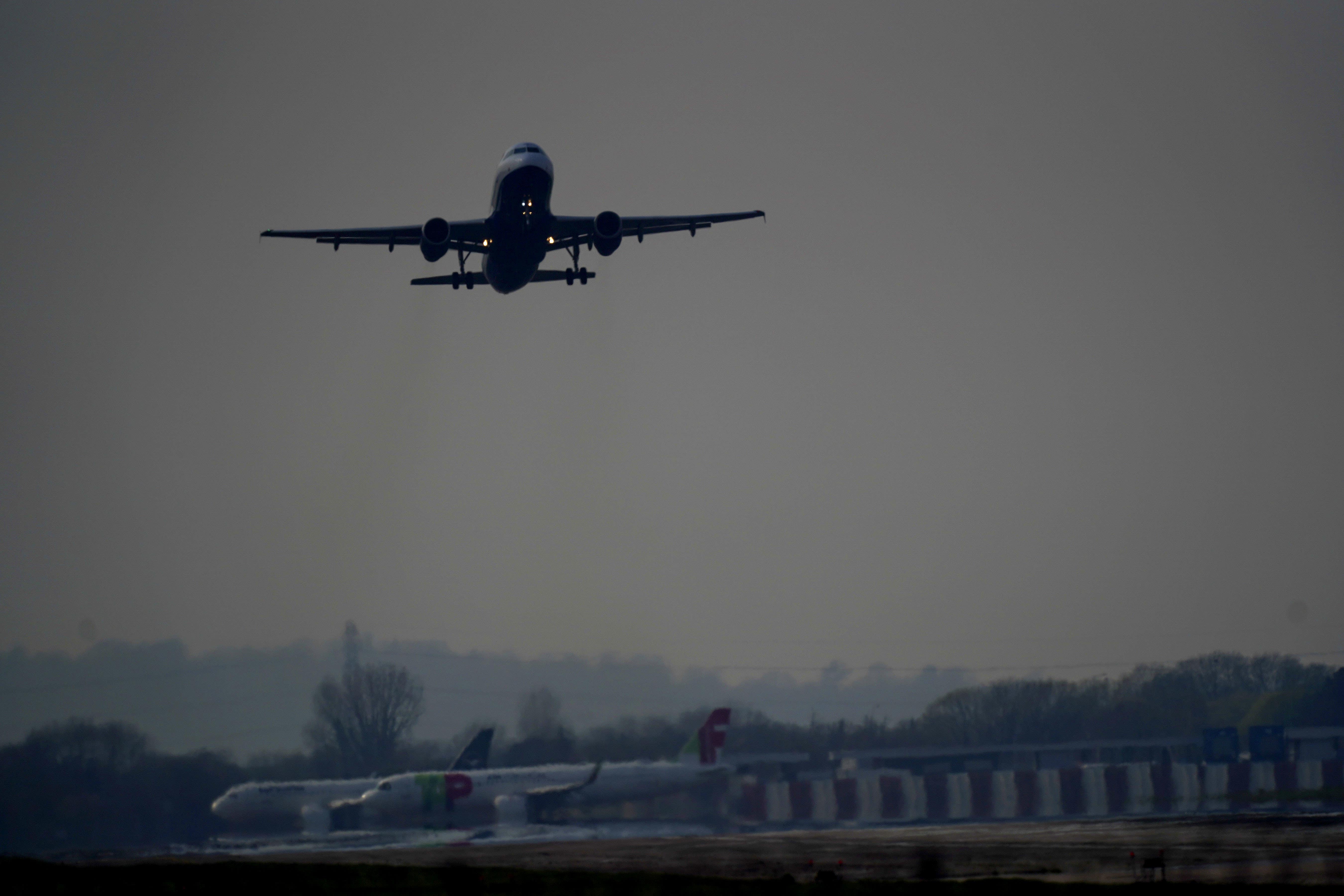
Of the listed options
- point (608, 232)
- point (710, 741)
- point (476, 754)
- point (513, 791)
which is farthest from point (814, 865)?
point (476, 754)

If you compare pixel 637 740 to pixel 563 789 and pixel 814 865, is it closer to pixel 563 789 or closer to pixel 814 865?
pixel 563 789

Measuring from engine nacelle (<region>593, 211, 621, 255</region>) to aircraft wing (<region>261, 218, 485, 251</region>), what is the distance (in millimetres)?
4727

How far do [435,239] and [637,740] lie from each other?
137 feet

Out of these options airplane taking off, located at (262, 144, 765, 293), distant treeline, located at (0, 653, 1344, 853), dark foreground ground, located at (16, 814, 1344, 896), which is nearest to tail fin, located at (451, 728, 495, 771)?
distant treeline, located at (0, 653, 1344, 853)

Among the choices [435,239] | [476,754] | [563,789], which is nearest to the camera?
[435,239]

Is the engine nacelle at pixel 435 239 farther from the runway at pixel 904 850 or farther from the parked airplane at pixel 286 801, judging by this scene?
the parked airplane at pixel 286 801

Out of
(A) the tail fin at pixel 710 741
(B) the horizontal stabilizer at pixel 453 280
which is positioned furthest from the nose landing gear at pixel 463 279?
(A) the tail fin at pixel 710 741

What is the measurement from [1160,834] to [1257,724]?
4162 centimetres

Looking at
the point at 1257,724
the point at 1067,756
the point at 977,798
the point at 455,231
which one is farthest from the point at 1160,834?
the point at 1257,724

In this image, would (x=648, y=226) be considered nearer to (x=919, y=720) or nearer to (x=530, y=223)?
(x=530, y=223)

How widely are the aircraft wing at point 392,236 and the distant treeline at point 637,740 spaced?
3047cm

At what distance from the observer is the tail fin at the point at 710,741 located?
79312mm

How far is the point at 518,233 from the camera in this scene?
180 ft

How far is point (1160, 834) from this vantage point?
51.1 m
